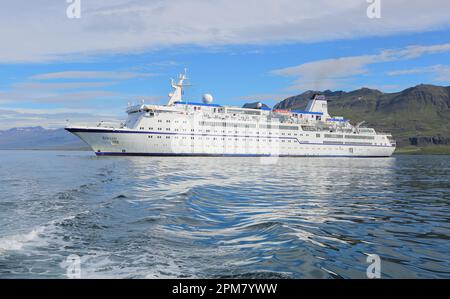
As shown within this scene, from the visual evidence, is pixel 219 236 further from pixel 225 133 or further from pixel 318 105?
pixel 318 105

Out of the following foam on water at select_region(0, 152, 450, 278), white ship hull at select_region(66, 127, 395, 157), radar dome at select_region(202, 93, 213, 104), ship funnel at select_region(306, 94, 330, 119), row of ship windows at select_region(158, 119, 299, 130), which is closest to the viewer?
foam on water at select_region(0, 152, 450, 278)

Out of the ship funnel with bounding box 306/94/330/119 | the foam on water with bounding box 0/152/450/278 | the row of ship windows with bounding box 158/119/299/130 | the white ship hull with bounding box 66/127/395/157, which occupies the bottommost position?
the foam on water with bounding box 0/152/450/278

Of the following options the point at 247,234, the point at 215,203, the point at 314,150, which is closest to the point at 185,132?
the point at 314,150

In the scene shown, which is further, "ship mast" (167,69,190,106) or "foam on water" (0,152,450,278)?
"ship mast" (167,69,190,106)

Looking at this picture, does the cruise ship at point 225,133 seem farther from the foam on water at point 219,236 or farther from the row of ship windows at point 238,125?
the foam on water at point 219,236

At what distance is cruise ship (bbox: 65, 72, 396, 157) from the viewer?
74.4 m

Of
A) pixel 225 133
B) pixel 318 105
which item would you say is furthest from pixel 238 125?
pixel 318 105

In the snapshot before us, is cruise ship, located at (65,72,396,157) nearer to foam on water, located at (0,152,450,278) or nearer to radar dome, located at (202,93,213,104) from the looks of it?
radar dome, located at (202,93,213,104)

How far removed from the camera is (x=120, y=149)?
74062mm

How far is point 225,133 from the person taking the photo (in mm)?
86500

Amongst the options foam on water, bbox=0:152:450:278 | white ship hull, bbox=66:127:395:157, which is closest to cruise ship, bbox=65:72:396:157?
white ship hull, bbox=66:127:395:157

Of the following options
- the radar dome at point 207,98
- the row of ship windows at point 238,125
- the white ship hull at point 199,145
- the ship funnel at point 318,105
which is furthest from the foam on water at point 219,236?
the ship funnel at point 318,105
